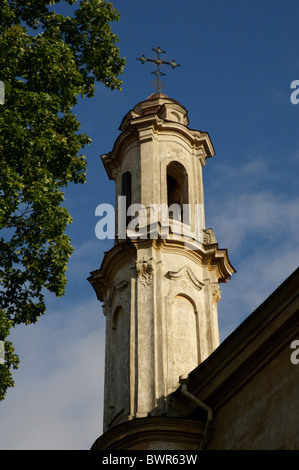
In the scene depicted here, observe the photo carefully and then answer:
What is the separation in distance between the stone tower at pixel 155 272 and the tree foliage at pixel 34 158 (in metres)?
4.77

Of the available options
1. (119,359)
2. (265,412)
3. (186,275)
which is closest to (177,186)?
(186,275)

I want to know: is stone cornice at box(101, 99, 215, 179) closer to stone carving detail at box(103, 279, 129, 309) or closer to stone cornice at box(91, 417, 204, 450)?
stone carving detail at box(103, 279, 129, 309)

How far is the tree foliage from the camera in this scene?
14547 millimetres

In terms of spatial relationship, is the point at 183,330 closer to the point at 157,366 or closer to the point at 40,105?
the point at 157,366

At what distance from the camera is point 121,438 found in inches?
671

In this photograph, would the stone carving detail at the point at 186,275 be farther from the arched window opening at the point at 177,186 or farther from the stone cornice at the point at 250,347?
the stone cornice at the point at 250,347

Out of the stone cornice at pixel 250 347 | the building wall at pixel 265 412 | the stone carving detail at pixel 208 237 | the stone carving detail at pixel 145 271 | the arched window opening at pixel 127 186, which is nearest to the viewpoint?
the building wall at pixel 265 412

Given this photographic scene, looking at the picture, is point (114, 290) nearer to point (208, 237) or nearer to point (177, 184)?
point (208, 237)

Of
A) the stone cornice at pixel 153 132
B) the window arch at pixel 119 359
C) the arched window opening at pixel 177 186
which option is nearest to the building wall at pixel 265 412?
the window arch at pixel 119 359

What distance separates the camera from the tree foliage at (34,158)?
14.5 meters

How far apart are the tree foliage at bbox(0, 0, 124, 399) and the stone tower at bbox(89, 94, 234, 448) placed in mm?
4772

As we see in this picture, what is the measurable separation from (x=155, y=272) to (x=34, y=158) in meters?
6.43

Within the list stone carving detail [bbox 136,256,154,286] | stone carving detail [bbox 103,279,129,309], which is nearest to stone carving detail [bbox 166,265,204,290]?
stone carving detail [bbox 136,256,154,286]

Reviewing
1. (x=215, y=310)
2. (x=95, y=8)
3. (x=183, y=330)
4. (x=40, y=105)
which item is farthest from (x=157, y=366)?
(x=95, y=8)
